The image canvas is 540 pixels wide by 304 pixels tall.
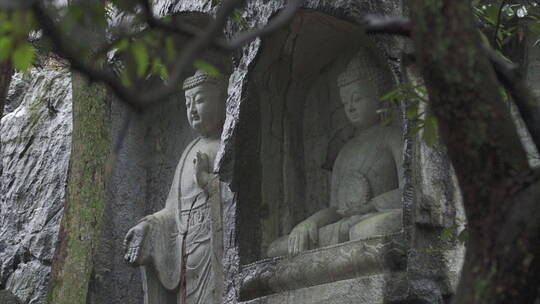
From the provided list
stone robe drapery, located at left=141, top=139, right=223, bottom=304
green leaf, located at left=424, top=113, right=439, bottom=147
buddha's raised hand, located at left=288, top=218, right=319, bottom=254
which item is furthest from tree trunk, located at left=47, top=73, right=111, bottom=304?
green leaf, located at left=424, top=113, right=439, bottom=147

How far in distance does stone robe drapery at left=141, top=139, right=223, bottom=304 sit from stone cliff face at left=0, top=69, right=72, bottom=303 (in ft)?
3.11

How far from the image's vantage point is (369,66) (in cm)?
758

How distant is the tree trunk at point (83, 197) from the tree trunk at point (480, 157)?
14.3 ft

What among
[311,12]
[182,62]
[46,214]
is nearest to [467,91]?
[182,62]

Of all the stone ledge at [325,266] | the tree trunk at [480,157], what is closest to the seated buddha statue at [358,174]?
the stone ledge at [325,266]

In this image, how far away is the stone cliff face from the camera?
29.1 ft

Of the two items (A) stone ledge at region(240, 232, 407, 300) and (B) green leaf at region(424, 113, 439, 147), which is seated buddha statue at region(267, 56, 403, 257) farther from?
(B) green leaf at region(424, 113, 439, 147)

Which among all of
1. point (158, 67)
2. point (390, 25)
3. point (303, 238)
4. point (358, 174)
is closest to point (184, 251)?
point (303, 238)

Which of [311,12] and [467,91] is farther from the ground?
[311,12]

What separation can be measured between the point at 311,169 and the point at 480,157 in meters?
4.36

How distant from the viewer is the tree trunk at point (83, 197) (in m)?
7.84

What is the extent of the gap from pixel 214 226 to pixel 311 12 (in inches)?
63.8

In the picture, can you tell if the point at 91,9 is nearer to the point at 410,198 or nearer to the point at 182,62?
the point at 182,62

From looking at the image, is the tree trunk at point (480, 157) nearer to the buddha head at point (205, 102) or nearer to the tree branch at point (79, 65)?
the tree branch at point (79, 65)
